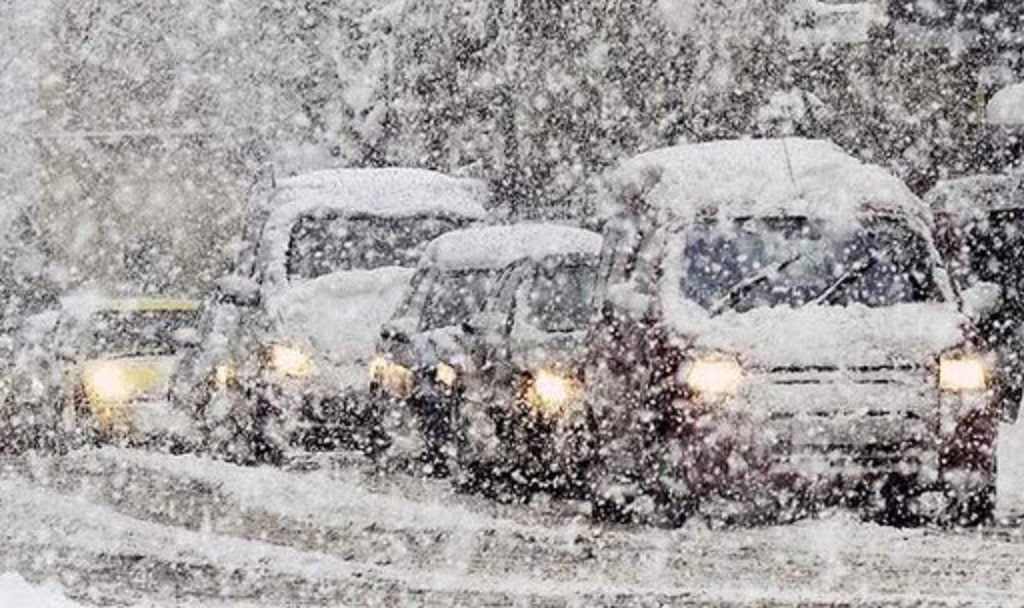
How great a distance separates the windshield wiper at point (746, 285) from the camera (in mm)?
11406

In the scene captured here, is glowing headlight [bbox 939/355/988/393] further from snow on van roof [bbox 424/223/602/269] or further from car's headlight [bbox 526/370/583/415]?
snow on van roof [bbox 424/223/602/269]

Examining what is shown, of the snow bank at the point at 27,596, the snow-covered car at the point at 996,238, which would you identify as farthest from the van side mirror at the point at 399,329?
the snow bank at the point at 27,596

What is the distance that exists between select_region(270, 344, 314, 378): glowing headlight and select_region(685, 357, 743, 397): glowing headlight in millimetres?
5426

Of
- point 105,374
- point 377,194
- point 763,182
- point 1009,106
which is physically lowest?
A: point 105,374

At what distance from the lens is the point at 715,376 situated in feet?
36.5

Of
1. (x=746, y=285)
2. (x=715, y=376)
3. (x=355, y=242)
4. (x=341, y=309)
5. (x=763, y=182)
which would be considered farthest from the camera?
(x=355, y=242)

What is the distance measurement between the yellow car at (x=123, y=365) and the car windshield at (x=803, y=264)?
278 inches

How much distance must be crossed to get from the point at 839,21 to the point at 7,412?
11.3 meters

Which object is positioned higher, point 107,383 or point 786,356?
point 786,356

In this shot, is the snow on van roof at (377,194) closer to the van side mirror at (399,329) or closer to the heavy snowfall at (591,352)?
the heavy snowfall at (591,352)

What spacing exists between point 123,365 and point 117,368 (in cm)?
5

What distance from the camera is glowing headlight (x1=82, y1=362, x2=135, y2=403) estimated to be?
18.5m

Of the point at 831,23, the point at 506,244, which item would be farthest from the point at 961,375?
the point at 831,23

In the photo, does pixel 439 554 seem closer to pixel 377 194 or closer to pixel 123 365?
pixel 377 194
